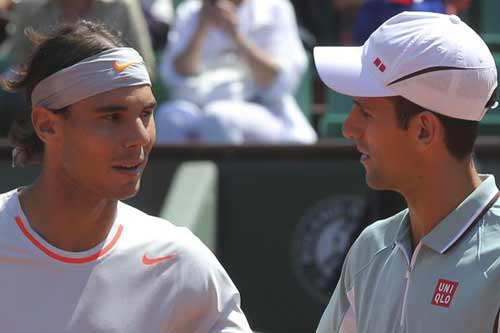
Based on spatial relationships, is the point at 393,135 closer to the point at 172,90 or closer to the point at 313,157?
the point at 313,157

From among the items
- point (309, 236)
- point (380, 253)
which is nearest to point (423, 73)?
point (380, 253)

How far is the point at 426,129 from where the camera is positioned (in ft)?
10.3

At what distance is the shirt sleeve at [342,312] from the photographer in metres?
3.31

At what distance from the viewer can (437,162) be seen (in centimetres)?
312

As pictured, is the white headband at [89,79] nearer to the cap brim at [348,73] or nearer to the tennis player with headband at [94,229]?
the tennis player with headband at [94,229]

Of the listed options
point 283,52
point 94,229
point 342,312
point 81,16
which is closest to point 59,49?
point 94,229

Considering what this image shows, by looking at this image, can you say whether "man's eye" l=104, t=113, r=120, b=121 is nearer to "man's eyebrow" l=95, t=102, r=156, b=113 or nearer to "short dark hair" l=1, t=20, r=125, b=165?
"man's eyebrow" l=95, t=102, r=156, b=113

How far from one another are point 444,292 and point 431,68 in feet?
1.74

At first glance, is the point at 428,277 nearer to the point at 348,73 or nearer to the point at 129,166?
the point at 348,73

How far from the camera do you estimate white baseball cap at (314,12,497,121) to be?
10.1 ft

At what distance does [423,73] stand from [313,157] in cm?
471

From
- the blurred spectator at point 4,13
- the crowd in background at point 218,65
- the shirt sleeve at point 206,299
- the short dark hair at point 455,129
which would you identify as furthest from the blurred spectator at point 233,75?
the short dark hair at point 455,129

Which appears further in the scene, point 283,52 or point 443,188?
point 283,52

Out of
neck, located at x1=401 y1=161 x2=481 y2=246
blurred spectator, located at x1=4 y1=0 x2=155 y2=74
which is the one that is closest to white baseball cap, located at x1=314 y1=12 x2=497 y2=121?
neck, located at x1=401 y1=161 x2=481 y2=246
